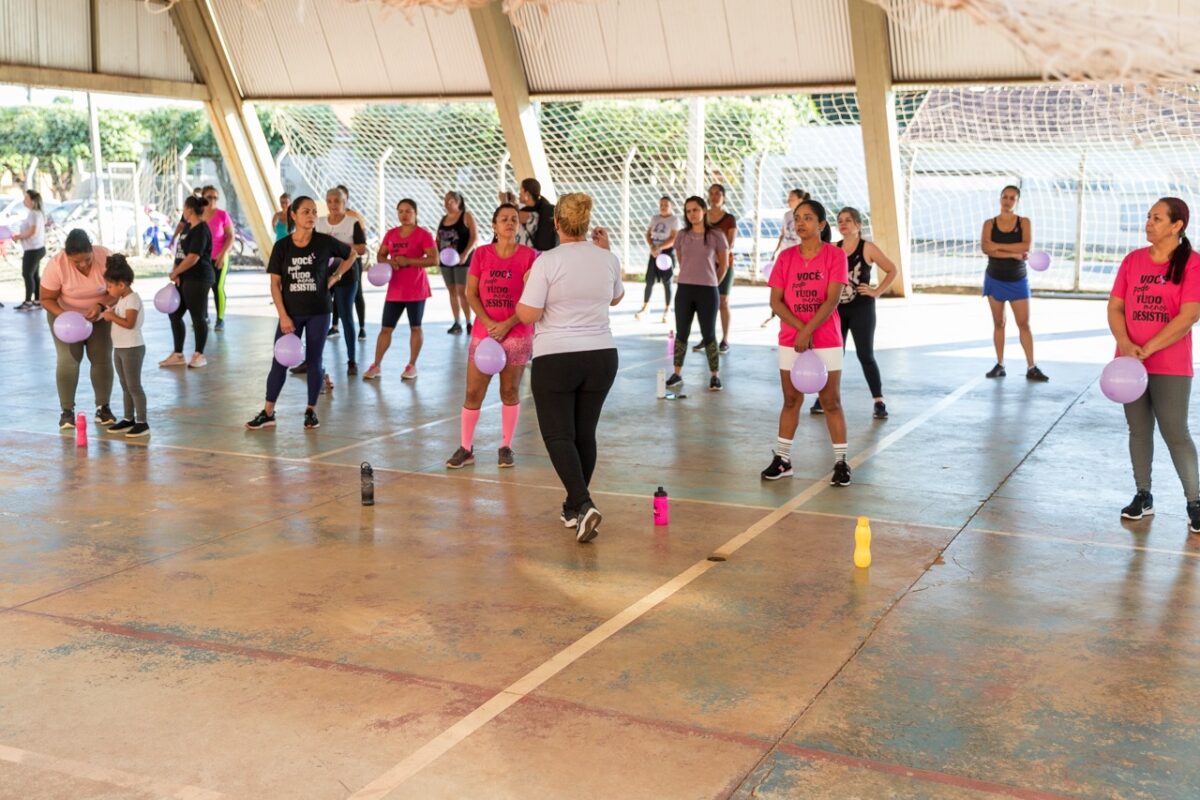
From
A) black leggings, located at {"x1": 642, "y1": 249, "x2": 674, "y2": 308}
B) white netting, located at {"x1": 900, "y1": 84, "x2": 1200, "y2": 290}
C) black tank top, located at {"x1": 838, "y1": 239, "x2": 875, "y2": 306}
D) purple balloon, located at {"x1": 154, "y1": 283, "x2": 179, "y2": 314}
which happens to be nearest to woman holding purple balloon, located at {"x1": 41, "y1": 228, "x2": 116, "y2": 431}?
purple balloon, located at {"x1": 154, "y1": 283, "x2": 179, "y2": 314}

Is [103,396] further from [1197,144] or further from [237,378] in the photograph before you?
[1197,144]

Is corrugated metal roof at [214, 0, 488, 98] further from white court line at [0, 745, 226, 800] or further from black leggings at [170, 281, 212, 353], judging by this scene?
white court line at [0, 745, 226, 800]

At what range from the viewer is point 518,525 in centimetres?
665

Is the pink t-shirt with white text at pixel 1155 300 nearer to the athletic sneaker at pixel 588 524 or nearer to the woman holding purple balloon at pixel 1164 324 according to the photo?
the woman holding purple balloon at pixel 1164 324

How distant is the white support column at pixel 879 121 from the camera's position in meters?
17.5

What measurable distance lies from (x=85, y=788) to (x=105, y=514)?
3.49 meters

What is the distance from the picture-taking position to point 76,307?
8.94 metres

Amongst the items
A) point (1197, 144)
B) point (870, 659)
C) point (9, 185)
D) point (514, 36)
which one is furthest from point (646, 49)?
point (9, 185)

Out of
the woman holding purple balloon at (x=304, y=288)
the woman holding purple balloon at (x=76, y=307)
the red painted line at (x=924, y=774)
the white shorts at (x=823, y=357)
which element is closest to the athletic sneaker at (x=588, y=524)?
the white shorts at (x=823, y=357)

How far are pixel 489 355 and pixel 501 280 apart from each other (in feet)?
1.98

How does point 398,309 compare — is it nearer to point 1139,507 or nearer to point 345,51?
point 1139,507

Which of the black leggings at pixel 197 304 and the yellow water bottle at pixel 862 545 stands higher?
the black leggings at pixel 197 304

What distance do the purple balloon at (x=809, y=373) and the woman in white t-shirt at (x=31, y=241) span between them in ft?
45.2

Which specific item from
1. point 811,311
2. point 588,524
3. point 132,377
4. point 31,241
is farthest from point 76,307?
point 31,241
